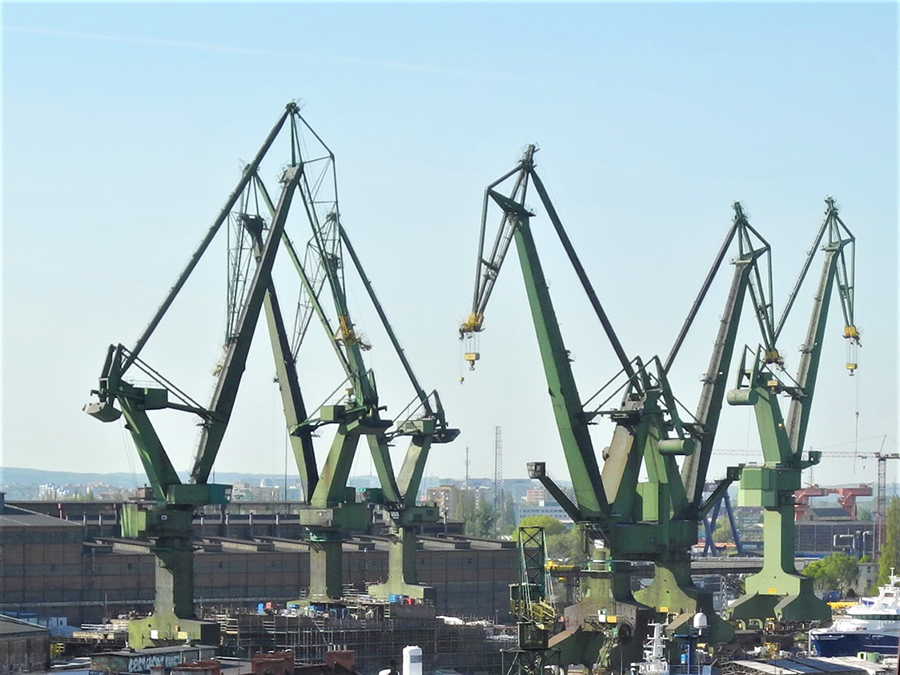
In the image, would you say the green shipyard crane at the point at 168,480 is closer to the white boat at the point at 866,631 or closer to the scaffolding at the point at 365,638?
the scaffolding at the point at 365,638

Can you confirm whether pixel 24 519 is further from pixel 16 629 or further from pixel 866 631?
pixel 866 631

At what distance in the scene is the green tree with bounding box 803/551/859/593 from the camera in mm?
134250

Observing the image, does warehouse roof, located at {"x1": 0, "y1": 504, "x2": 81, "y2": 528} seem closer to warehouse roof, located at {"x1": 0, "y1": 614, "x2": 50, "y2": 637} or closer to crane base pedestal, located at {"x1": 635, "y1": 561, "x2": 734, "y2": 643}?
warehouse roof, located at {"x1": 0, "y1": 614, "x2": 50, "y2": 637}

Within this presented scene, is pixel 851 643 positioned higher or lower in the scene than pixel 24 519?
lower

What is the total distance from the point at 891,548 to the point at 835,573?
6.73 meters

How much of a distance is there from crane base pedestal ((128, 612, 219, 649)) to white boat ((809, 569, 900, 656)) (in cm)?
2712

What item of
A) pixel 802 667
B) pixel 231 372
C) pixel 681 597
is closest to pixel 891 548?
pixel 681 597

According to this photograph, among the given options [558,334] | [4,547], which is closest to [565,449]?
[558,334]

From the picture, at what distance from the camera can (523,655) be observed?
188 feet

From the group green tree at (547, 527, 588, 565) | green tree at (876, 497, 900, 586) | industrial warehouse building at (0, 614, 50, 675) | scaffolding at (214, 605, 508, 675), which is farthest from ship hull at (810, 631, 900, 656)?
green tree at (547, 527, 588, 565)

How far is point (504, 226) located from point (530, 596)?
21430 millimetres

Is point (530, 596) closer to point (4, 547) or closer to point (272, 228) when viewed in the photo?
point (272, 228)

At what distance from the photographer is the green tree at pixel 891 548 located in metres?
122

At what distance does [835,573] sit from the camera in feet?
441
